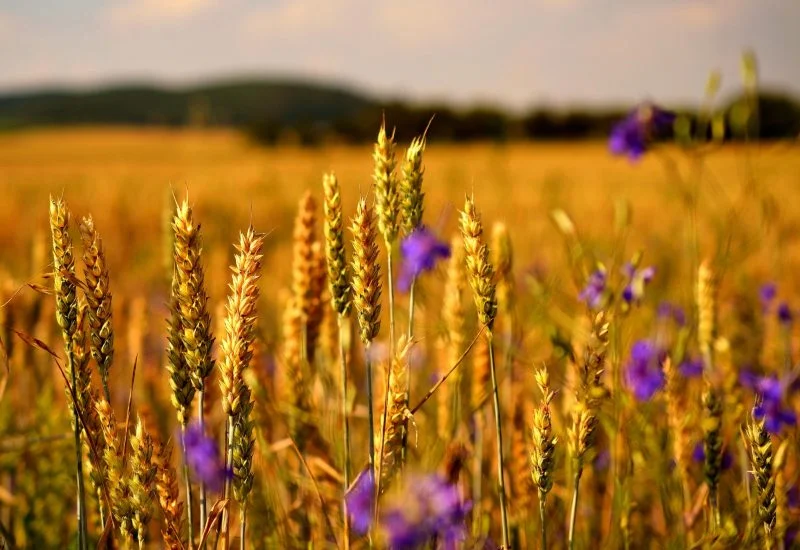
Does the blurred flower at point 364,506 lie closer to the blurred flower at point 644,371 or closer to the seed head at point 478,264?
the seed head at point 478,264

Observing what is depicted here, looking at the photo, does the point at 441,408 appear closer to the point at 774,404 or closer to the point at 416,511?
the point at 774,404

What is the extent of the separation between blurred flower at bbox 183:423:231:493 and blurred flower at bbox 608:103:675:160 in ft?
5.69

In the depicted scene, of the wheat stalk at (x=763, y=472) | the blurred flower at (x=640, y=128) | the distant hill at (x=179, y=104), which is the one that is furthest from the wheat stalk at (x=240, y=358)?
the distant hill at (x=179, y=104)

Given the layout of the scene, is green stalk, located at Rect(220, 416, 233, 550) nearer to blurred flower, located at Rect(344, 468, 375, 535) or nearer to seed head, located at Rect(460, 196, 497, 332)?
blurred flower, located at Rect(344, 468, 375, 535)

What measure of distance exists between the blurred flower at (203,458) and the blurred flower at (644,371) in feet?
3.22

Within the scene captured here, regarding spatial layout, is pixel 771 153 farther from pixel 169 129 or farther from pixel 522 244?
pixel 169 129

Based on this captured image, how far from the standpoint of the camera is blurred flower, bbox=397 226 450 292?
1.08 m

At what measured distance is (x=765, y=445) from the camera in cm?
97

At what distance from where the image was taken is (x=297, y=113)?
90.5 m

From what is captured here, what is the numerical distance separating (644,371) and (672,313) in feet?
2.29

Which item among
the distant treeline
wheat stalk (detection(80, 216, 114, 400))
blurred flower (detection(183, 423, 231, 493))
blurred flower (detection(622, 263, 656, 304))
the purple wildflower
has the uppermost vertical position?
the distant treeline

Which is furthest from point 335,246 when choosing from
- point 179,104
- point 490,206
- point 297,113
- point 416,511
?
point 297,113

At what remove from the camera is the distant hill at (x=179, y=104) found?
7175 cm

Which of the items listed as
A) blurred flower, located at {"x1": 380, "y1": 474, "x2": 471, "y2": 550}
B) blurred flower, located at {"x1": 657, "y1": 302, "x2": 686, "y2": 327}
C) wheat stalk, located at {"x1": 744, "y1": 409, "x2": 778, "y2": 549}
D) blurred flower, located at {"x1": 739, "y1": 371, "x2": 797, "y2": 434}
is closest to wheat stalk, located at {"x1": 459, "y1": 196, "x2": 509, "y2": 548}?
blurred flower, located at {"x1": 380, "y1": 474, "x2": 471, "y2": 550}
